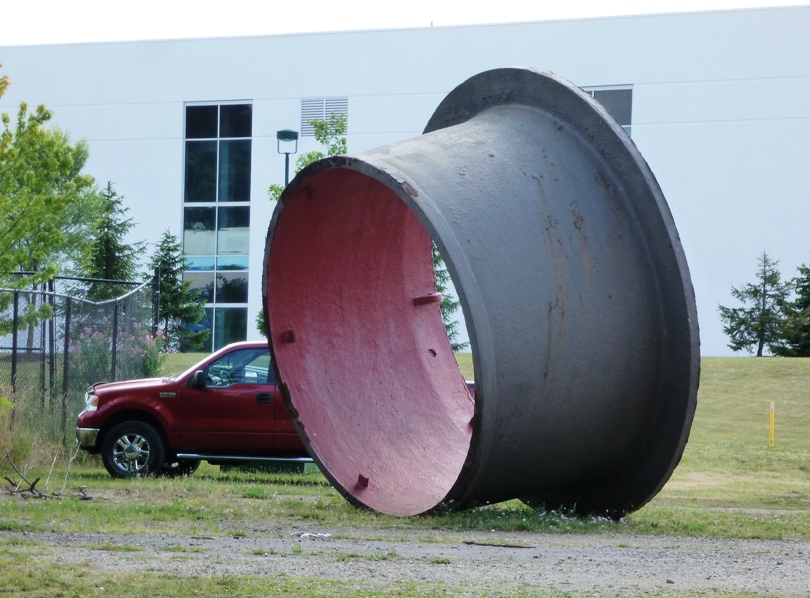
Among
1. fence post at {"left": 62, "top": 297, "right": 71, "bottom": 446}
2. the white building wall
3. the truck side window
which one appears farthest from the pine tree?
the truck side window

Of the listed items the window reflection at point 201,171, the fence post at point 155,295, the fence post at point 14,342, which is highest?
the window reflection at point 201,171

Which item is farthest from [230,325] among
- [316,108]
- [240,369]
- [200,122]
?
[240,369]

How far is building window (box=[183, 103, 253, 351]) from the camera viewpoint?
139ft

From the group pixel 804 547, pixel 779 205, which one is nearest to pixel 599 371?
pixel 804 547

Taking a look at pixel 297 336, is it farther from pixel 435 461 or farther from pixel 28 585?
pixel 28 585

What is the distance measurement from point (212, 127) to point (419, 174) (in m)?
35.5

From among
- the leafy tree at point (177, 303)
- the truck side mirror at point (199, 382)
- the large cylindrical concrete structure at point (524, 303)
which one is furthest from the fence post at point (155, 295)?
the leafy tree at point (177, 303)

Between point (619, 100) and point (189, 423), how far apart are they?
96.2 feet

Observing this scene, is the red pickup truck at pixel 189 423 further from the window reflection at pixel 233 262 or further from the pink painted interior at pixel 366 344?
the window reflection at pixel 233 262

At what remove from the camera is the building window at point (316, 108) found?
42156 mm

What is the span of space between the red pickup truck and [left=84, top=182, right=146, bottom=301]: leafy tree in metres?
24.7

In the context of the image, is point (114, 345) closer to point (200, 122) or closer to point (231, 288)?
point (231, 288)

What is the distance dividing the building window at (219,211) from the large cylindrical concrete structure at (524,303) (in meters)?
31.4

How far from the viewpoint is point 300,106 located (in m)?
42.4
